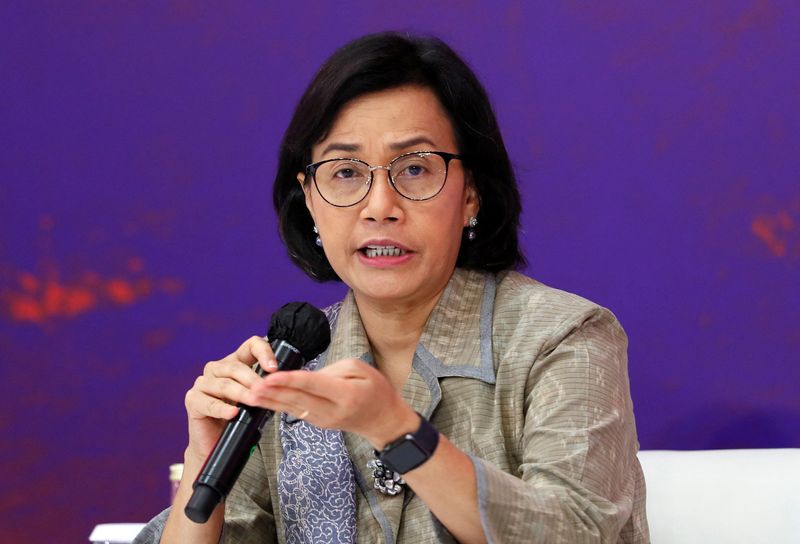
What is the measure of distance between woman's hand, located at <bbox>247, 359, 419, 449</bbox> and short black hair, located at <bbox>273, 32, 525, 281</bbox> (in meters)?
0.67

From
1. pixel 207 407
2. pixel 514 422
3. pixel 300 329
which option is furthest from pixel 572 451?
pixel 207 407

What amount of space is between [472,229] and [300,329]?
0.60 m

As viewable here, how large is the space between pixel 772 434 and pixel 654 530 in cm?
48

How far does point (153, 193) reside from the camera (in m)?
2.66

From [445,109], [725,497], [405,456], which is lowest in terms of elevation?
[725,497]

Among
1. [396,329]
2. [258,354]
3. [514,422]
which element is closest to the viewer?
[258,354]

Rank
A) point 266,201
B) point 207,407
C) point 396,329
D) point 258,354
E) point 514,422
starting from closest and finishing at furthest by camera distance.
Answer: point 258,354 < point 207,407 < point 514,422 < point 396,329 < point 266,201

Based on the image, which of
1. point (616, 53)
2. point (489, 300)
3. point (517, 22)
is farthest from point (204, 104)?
point (489, 300)

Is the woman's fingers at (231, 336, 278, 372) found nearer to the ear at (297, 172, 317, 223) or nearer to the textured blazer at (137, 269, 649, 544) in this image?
the textured blazer at (137, 269, 649, 544)

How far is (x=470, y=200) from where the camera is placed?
1.85 m

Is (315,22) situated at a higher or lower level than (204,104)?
higher

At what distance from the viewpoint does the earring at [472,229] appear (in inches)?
73.0

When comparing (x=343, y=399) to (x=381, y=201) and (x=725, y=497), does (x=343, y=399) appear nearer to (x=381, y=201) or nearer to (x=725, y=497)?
(x=381, y=201)

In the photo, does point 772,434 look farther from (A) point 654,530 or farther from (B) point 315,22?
(B) point 315,22
